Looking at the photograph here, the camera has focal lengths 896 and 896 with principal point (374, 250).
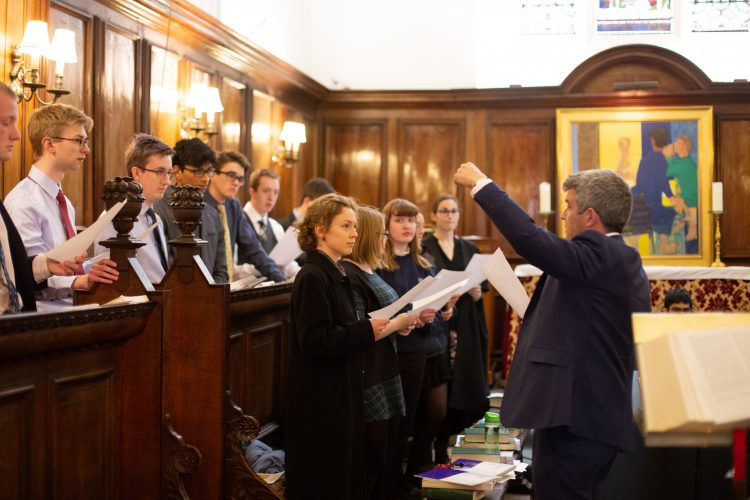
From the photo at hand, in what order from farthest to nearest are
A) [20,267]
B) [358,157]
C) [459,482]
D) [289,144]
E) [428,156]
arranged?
[358,157]
[428,156]
[289,144]
[459,482]
[20,267]

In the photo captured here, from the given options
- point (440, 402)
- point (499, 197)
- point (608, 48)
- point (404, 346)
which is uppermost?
point (608, 48)

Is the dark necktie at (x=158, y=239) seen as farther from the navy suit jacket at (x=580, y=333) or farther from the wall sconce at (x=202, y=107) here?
the wall sconce at (x=202, y=107)

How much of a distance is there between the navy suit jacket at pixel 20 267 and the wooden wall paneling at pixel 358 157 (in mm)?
7320

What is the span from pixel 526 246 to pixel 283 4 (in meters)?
7.26

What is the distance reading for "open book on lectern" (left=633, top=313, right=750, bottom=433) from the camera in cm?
185

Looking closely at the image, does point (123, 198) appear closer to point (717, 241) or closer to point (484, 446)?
point (484, 446)

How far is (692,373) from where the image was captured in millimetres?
1863

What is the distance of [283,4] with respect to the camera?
947 cm

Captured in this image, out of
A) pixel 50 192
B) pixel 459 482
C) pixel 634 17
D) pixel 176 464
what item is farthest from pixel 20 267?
pixel 634 17

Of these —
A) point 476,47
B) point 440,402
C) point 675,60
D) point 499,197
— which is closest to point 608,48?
point 675,60

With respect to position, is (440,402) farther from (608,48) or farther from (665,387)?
(608,48)

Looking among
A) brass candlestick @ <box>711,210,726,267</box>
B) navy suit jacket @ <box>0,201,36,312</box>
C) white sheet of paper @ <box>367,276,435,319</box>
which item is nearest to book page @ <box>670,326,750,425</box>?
white sheet of paper @ <box>367,276,435,319</box>

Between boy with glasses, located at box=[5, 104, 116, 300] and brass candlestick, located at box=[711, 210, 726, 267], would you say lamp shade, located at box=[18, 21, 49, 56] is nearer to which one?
boy with glasses, located at box=[5, 104, 116, 300]

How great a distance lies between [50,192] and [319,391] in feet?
4.31
